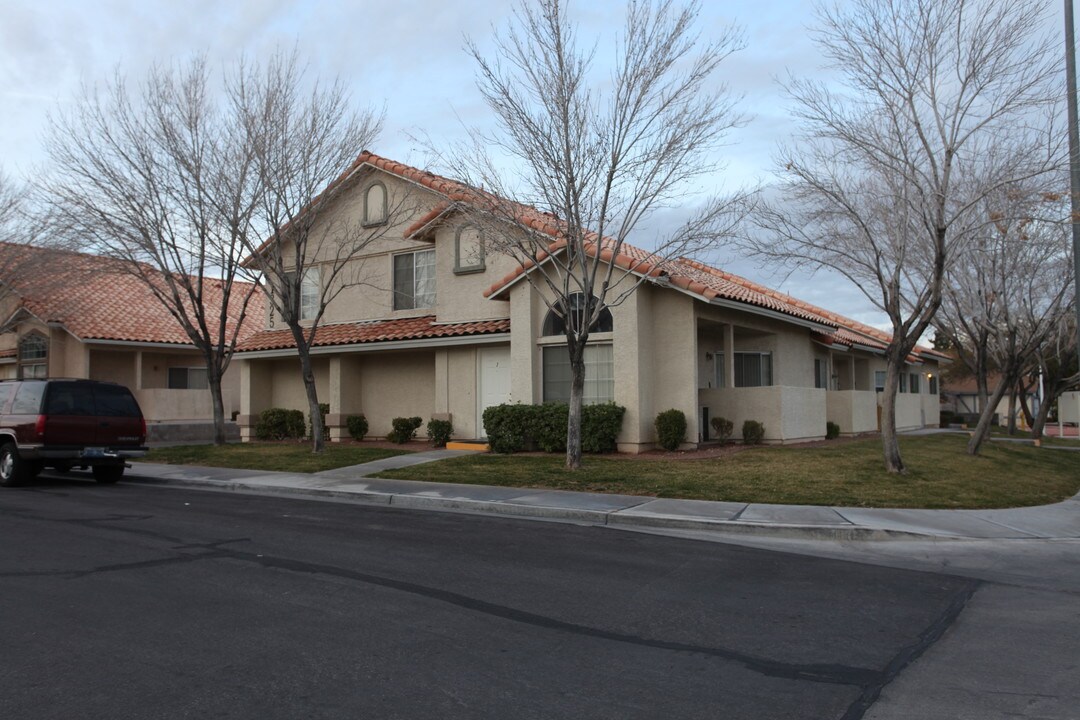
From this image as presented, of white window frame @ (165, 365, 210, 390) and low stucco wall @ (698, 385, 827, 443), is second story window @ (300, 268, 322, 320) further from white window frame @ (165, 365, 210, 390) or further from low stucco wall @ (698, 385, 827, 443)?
low stucco wall @ (698, 385, 827, 443)

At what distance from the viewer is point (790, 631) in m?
6.31

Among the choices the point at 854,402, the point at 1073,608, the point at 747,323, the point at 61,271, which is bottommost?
the point at 1073,608

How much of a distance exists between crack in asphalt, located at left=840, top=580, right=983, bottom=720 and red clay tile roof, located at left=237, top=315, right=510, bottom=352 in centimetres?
1372

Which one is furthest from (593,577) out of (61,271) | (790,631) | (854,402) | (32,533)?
(61,271)

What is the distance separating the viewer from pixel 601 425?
58.8 feet

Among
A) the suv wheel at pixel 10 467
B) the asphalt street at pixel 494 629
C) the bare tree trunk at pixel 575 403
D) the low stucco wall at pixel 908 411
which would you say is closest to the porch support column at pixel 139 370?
the suv wheel at pixel 10 467

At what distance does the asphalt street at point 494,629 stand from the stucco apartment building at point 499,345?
880cm

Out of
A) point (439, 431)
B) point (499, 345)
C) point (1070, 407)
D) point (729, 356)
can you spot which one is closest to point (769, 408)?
point (729, 356)

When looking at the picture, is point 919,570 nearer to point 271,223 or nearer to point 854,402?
point 271,223

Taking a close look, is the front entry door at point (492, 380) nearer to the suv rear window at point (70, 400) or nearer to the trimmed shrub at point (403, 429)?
the trimmed shrub at point (403, 429)

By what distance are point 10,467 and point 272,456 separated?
520cm

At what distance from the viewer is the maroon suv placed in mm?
15203

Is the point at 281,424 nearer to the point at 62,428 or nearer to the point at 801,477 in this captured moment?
the point at 62,428

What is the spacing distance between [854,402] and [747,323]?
6.00 m
